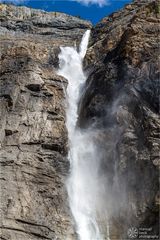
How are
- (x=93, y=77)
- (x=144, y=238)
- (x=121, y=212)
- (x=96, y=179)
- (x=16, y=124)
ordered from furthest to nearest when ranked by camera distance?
(x=93, y=77) < (x=16, y=124) < (x=96, y=179) < (x=121, y=212) < (x=144, y=238)

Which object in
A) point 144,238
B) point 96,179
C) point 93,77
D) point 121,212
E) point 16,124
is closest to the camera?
point 144,238

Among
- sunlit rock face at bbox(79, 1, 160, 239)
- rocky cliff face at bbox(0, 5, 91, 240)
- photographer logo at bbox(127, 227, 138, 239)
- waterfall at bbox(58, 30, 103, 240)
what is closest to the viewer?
photographer logo at bbox(127, 227, 138, 239)

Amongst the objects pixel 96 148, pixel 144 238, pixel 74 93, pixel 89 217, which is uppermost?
pixel 74 93

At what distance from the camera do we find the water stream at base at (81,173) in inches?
888

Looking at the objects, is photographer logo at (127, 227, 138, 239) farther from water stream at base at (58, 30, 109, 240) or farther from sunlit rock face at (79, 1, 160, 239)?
water stream at base at (58, 30, 109, 240)

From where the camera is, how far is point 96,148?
25.9 metres

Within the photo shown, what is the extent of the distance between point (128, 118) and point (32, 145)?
568 cm

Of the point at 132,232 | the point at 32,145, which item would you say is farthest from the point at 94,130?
the point at 132,232

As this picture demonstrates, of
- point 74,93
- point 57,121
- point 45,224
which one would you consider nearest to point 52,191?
point 45,224

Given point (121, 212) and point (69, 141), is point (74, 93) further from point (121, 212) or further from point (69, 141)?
point (121, 212)

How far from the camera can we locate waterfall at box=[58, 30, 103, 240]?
22.6 meters

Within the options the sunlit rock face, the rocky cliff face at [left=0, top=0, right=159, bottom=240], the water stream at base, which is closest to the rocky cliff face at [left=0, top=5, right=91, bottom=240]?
the rocky cliff face at [left=0, top=0, right=159, bottom=240]

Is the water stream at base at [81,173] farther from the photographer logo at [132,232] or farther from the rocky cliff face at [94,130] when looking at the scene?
the photographer logo at [132,232]

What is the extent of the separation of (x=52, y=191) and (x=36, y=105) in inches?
267
